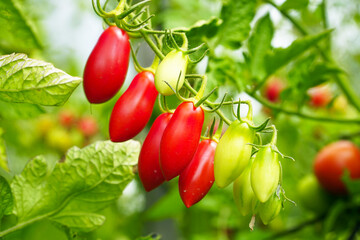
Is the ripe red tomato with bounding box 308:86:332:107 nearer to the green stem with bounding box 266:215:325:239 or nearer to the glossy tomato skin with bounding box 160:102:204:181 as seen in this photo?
the green stem with bounding box 266:215:325:239

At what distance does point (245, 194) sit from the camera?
0.40 meters

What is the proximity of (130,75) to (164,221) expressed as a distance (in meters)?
0.40

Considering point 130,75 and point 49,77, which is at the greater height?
point 49,77

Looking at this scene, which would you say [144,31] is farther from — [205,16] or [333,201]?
[333,201]

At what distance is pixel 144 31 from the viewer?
0.40 meters

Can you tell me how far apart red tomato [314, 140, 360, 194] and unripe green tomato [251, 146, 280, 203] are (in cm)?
78

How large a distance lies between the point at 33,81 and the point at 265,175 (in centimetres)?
20

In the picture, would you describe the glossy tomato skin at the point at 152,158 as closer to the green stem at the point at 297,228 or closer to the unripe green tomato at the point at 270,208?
the unripe green tomato at the point at 270,208

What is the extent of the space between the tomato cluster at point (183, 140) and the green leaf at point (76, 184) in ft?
0.25

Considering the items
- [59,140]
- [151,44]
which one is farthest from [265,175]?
[59,140]

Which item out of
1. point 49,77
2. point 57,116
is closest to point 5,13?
point 49,77

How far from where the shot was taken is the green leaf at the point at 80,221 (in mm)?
491

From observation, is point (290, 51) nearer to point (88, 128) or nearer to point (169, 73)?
point (169, 73)

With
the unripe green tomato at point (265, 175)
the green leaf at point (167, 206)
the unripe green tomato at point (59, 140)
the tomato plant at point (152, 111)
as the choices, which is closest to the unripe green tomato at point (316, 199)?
the tomato plant at point (152, 111)
